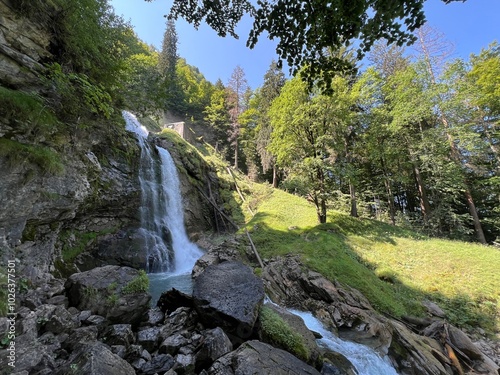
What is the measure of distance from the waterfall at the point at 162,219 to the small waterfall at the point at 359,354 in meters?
7.58

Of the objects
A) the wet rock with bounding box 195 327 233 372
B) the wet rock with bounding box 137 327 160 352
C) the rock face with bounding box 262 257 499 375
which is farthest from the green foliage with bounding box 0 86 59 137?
the rock face with bounding box 262 257 499 375

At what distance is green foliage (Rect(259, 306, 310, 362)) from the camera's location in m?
4.52

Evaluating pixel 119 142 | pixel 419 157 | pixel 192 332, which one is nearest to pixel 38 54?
pixel 119 142

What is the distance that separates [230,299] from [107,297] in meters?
2.82

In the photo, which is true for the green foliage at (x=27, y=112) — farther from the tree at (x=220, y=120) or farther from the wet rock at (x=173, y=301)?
the tree at (x=220, y=120)

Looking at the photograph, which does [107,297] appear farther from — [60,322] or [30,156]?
[30,156]

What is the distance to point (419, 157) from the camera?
628 inches

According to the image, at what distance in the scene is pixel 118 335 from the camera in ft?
13.9

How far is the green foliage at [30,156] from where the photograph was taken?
4887 millimetres

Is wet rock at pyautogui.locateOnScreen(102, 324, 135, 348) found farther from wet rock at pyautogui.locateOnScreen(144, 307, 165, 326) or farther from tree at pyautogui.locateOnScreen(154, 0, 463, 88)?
tree at pyautogui.locateOnScreen(154, 0, 463, 88)

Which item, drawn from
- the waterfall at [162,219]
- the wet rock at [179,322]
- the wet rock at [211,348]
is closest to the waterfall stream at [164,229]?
the waterfall at [162,219]

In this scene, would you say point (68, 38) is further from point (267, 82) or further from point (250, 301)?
point (267, 82)

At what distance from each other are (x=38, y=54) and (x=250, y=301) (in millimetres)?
8594

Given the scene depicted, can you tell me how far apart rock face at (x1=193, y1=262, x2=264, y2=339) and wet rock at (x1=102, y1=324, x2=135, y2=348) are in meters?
1.47
